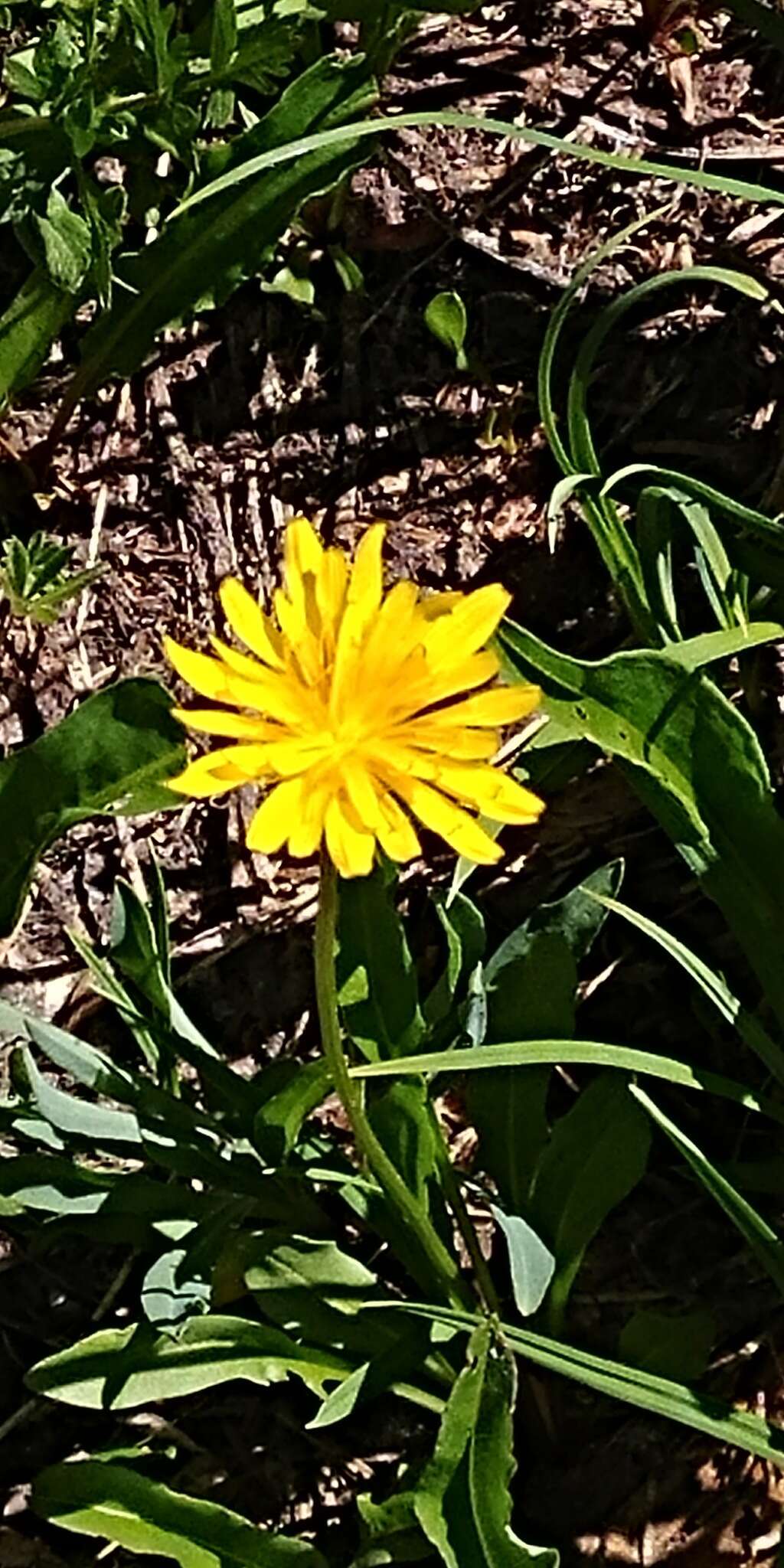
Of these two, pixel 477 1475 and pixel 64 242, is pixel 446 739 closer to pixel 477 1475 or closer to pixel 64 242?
pixel 477 1475

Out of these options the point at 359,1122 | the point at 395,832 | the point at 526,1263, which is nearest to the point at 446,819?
the point at 395,832

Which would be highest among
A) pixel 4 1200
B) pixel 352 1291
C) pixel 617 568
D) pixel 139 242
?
pixel 139 242

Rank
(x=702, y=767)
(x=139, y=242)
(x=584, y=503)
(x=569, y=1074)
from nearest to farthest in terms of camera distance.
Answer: (x=702, y=767) < (x=584, y=503) < (x=569, y=1074) < (x=139, y=242)

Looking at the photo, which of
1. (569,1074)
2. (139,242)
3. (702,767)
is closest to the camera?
(702,767)

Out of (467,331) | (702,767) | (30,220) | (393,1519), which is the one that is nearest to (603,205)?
(467,331)

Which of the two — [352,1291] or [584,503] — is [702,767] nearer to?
[584,503]

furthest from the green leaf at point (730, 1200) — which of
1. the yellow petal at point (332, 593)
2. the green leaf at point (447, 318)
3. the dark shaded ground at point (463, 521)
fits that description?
the green leaf at point (447, 318)
